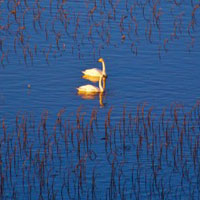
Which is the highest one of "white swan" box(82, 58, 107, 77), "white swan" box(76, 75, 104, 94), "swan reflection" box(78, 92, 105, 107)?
"white swan" box(82, 58, 107, 77)

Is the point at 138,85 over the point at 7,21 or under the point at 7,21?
under

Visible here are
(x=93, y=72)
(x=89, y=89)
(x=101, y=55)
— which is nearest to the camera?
(x=89, y=89)

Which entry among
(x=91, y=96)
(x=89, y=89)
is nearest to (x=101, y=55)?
(x=89, y=89)

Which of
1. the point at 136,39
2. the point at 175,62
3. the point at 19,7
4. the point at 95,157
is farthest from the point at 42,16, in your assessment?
the point at 95,157

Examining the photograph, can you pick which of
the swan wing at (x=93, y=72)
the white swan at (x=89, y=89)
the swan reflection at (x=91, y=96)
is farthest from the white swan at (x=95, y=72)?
the swan reflection at (x=91, y=96)

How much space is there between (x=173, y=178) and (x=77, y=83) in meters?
9.75

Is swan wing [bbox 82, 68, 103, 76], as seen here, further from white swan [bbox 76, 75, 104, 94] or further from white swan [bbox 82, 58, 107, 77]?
white swan [bbox 76, 75, 104, 94]

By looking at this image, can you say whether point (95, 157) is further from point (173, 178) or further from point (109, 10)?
point (109, 10)

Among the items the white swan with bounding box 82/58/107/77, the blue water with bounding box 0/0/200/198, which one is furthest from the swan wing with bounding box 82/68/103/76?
the blue water with bounding box 0/0/200/198

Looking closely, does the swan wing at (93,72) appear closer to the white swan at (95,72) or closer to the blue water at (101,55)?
the white swan at (95,72)

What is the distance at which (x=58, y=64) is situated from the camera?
1184 inches

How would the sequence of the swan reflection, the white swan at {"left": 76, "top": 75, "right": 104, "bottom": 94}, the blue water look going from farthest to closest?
the white swan at {"left": 76, "top": 75, "right": 104, "bottom": 94} → the swan reflection → the blue water

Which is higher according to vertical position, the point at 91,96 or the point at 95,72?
the point at 95,72

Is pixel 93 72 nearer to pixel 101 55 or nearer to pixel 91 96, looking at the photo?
pixel 101 55
